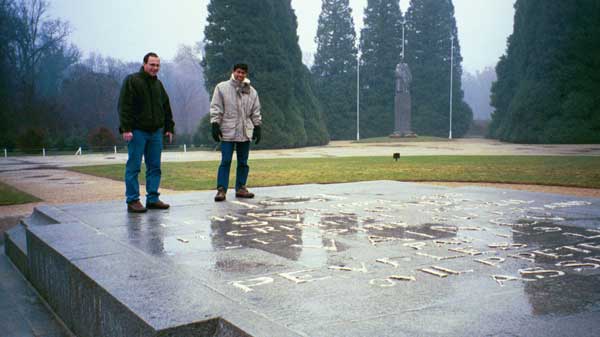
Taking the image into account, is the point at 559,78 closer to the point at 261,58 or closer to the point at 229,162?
the point at 261,58

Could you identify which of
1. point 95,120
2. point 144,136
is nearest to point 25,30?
point 95,120

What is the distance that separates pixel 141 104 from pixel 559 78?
37.3 m

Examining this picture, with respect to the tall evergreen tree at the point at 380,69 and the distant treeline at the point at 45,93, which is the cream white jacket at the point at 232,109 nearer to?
the distant treeline at the point at 45,93

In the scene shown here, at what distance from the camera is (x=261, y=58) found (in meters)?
37.0

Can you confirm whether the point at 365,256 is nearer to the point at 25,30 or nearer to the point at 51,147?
the point at 51,147

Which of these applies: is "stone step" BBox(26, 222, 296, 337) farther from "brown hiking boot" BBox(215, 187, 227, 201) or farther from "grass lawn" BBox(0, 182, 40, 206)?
"grass lawn" BBox(0, 182, 40, 206)

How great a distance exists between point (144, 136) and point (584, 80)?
3724 centimetres

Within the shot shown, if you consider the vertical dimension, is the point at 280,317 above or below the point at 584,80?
below

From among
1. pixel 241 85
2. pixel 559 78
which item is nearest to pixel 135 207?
pixel 241 85

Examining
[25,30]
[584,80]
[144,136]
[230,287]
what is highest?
[25,30]

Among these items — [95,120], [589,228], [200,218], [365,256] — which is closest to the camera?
[365,256]

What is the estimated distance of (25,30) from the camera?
44625 mm

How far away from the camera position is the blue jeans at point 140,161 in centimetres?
610

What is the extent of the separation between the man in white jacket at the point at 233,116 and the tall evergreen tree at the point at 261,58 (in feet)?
92.6
